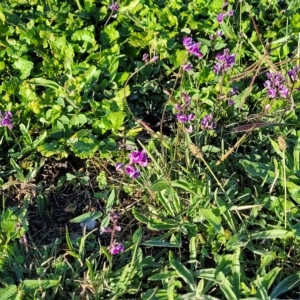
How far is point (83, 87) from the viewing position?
2854 mm

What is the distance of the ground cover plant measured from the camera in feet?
7.46

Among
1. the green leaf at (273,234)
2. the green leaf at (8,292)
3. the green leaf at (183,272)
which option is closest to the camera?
the green leaf at (8,292)

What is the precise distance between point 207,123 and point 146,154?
0.31m

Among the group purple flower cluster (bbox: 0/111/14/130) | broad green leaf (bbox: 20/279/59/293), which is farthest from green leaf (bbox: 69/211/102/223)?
purple flower cluster (bbox: 0/111/14/130)

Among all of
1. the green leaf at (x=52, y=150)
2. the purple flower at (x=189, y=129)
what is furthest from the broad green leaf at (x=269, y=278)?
the green leaf at (x=52, y=150)

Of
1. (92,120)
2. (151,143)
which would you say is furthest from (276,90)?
(92,120)

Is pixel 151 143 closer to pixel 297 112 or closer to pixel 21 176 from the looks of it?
pixel 21 176

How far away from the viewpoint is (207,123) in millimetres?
2619

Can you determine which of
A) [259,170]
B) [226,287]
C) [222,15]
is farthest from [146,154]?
[222,15]

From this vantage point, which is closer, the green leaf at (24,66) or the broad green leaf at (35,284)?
the broad green leaf at (35,284)

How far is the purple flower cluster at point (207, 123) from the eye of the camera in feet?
8.61

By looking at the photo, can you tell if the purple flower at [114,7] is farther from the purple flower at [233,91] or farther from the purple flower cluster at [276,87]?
the purple flower cluster at [276,87]

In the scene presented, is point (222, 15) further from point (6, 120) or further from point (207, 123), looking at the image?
point (6, 120)

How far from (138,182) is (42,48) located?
0.98 m
